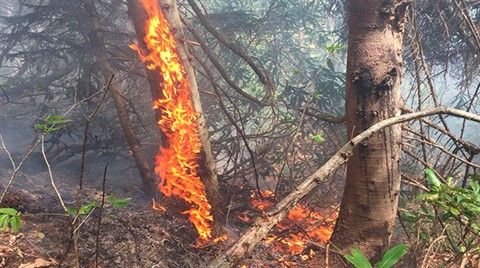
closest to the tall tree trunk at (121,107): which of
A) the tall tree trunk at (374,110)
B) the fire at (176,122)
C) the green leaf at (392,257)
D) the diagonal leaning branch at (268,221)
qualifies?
the fire at (176,122)

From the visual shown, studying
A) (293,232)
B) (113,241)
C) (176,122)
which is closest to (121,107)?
(176,122)

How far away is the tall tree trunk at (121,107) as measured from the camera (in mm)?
4957

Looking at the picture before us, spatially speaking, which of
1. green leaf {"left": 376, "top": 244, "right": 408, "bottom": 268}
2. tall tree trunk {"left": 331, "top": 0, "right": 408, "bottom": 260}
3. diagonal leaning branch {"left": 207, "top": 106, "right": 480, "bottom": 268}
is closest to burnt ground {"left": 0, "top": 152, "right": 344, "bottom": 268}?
tall tree trunk {"left": 331, "top": 0, "right": 408, "bottom": 260}

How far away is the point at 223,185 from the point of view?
5500mm

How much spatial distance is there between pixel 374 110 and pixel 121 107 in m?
3.86

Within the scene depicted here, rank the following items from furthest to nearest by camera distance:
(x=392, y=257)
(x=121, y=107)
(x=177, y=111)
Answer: (x=121, y=107) < (x=177, y=111) < (x=392, y=257)

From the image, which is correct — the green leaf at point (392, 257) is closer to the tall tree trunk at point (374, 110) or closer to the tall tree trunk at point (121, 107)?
the tall tree trunk at point (374, 110)

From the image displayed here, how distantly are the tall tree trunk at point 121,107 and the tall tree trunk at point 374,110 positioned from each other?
3.64m

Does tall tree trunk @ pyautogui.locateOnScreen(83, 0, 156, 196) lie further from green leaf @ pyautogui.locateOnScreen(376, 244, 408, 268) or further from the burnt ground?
green leaf @ pyautogui.locateOnScreen(376, 244, 408, 268)

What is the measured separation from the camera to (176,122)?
3.57 m

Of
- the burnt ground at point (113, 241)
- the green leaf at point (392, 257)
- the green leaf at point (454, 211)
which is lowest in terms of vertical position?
the burnt ground at point (113, 241)

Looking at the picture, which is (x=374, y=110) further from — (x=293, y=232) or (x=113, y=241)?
Answer: (x=293, y=232)

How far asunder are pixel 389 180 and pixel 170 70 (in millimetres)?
2403

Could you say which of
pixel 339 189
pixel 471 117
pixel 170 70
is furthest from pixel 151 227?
pixel 339 189
